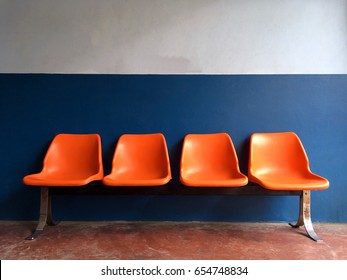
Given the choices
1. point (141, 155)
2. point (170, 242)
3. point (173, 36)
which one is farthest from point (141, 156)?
point (173, 36)

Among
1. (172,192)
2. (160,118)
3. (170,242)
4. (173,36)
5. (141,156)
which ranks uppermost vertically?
(173,36)

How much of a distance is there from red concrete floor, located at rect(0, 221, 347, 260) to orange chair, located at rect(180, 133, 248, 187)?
46 centimetres

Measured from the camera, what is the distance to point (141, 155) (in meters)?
2.23

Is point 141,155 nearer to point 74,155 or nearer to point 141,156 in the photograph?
point 141,156

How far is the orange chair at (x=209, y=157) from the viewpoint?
7.02 feet

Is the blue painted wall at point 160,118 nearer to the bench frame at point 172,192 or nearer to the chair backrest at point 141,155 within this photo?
the chair backrest at point 141,155

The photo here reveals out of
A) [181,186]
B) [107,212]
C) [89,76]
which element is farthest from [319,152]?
[89,76]

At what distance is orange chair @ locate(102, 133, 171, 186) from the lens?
2166 millimetres

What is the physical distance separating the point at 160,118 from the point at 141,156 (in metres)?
0.38

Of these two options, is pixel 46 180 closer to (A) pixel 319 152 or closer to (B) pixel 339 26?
(A) pixel 319 152

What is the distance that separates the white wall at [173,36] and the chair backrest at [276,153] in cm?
59

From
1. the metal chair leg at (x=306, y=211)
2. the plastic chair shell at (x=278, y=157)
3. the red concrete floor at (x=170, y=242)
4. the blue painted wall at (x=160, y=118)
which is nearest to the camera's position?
the red concrete floor at (x=170, y=242)

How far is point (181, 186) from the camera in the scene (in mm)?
2088

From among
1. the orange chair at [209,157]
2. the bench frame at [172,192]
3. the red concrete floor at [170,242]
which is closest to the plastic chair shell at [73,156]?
the bench frame at [172,192]
